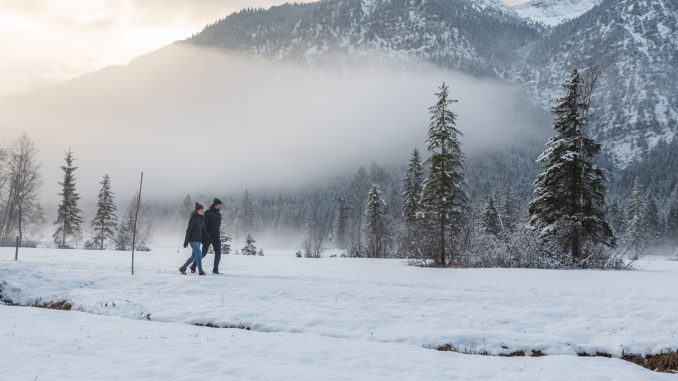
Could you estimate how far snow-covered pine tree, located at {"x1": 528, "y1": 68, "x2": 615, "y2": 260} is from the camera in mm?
20641

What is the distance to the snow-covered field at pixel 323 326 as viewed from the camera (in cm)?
589

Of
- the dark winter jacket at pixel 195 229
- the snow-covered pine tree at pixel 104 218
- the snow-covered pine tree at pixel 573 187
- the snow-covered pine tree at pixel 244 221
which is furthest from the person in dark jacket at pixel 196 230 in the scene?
the snow-covered pine tree at pixel 244 221

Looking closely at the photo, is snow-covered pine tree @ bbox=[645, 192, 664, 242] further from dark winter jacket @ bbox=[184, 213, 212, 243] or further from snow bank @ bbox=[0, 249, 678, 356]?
dark winter jacket @ bbox=[184, 213, 212, 243]

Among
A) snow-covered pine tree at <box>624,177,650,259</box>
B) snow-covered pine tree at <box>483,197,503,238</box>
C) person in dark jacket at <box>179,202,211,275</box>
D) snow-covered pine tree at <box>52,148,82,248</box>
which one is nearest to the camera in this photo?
person in dark jacket at <box>179,202,211,275</box>

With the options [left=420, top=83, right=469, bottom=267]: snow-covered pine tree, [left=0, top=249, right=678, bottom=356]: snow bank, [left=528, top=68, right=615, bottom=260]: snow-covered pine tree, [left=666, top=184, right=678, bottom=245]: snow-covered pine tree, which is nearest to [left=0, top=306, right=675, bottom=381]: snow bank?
[left=0, top=249, right=678, bottom=356]: snow bank

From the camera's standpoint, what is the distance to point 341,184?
570 ft

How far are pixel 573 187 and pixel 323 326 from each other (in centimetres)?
1823

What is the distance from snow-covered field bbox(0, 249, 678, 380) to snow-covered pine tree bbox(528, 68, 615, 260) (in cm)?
626

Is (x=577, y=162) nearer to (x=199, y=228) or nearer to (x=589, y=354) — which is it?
(x=589, y=354)

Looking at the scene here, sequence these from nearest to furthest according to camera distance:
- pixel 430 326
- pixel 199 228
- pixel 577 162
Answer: pixel 430 326
pixel 199 228
pixel 577 162

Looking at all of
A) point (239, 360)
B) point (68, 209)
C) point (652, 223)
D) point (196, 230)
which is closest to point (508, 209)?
point (652, 223)

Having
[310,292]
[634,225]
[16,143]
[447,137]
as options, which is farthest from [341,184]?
[310,292]

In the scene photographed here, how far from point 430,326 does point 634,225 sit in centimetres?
6770

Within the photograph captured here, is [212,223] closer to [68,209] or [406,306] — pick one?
[406,306]
